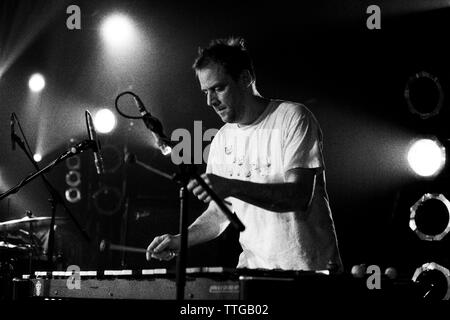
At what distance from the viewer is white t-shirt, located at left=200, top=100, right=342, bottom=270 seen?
330 cm

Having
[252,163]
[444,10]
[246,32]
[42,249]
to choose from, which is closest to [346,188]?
[444,10]

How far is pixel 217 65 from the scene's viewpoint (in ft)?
12.1

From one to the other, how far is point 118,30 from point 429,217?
556cm

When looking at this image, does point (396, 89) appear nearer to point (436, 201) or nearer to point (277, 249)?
point (436, 201)

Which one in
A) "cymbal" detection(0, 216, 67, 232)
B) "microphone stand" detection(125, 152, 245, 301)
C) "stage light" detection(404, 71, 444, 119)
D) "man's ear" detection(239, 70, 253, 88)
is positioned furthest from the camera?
"cymbal" detection(0, 216, 67, 232)

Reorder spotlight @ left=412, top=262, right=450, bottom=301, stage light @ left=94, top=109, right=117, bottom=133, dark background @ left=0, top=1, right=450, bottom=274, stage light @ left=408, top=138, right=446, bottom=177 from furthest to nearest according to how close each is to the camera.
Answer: stage light @ left=94, top=109, right=117, bottom=133, dark background @ left=0, top=1, right=450, bottom=274, stage light @ left=408, top=138, right=446, bottom=177, spotlight @ left=412, top=262, right=450, bottom=301

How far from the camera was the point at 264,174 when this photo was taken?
3570 mm

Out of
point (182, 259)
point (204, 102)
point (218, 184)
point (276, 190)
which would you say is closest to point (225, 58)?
point (276, 190)

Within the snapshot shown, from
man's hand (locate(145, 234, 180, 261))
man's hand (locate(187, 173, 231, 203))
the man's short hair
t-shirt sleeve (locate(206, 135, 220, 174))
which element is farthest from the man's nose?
man's hand (locate(187, 173, 231, 203))

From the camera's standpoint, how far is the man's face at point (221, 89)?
144 inches

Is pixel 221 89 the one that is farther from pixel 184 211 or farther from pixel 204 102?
pixel 204 102

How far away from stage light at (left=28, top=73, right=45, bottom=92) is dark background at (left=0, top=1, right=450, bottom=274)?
12 cm

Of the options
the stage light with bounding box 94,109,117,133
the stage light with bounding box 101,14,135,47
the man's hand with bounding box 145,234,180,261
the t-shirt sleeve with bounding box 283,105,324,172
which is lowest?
the man's hand with bounding box 145,234,180,261

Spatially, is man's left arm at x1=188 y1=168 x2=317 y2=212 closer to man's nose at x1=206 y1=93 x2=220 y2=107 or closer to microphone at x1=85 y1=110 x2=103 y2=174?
man's nose at x1=206 y1=93 x2=220 y2=107
